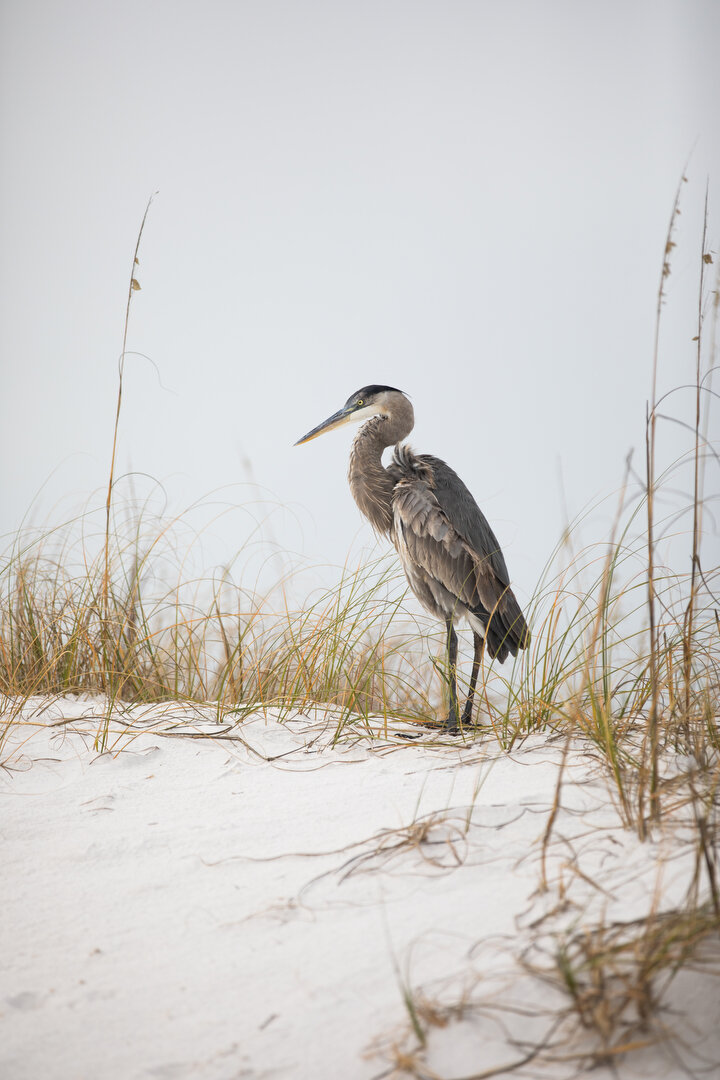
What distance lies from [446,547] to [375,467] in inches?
25.3

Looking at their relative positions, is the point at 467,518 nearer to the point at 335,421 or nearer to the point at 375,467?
the point at 375,467

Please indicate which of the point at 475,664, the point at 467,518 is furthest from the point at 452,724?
the point at 467,518

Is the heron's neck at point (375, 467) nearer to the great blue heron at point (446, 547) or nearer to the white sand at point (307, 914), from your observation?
the great blue heron at point (446, 547)

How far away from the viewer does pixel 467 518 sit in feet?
10.7

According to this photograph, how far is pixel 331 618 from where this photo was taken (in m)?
2.89

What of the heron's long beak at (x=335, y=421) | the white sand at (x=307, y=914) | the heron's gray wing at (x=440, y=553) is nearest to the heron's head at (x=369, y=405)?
the heron's long beak at (x=335, y=421)

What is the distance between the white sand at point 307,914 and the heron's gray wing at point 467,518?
122cm

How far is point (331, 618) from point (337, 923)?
1634 mm

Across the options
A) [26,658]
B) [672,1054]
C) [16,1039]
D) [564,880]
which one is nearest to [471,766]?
[564,880]

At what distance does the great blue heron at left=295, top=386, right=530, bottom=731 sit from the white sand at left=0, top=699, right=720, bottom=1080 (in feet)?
3.72

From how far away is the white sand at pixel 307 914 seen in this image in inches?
41.1

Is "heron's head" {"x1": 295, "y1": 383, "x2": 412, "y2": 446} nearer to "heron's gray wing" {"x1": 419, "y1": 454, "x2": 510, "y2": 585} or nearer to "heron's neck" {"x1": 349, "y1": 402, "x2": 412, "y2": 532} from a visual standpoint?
"heron's neck" {"x1": 349, "y1": 402, "x2": 412, "y2": 532}

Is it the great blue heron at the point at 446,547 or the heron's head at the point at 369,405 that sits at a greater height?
the heron's head at the point at 369,405

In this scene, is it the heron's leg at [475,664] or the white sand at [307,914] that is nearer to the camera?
the white sand at [307,914]
